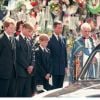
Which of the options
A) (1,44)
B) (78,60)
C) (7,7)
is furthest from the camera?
(7,7)

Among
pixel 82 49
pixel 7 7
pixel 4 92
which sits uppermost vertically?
pixel 7 7

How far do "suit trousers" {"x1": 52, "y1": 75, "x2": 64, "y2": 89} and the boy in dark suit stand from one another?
33 centimetres

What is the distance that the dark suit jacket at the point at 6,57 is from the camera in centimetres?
945

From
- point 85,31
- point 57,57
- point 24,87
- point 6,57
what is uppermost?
point 85,31

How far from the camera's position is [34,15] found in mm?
13023

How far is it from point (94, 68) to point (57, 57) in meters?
4.26

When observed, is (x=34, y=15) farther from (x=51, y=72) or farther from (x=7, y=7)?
(x=51, y=72)

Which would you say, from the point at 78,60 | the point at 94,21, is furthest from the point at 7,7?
the point at 78,60

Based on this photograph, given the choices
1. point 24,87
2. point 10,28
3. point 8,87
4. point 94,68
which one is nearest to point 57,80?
point 24,87

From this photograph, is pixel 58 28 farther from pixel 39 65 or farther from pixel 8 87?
pixel 8 87

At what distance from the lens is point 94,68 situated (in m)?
6.68

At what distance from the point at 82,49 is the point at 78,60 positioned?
0.25 metres

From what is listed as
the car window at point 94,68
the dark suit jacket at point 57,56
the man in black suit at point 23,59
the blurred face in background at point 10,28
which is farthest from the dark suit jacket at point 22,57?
the car window at point 94,68

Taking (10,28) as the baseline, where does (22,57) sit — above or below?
below
